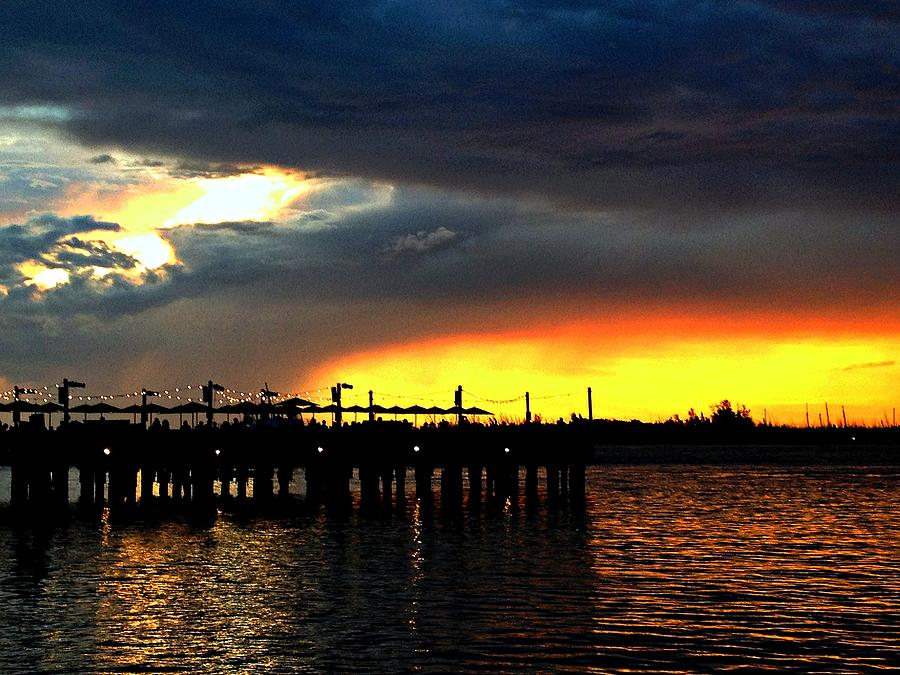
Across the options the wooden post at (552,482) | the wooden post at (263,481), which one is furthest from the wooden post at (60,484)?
the wooden post at (552,482)

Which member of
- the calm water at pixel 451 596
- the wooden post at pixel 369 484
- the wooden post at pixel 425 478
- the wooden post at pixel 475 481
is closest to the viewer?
the calm water at pixel 451 596

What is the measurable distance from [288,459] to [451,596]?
42346 millimetres

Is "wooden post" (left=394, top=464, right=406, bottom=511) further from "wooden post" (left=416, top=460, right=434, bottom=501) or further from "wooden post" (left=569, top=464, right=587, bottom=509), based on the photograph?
"wooden post" (left=569, top=464, right=587, bottom=509)

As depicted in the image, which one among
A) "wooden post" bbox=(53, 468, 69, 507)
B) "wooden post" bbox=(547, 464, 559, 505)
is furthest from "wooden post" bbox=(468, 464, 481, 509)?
"wooden post" bbox=(53, 468, 69, 507)

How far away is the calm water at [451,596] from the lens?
26406 mm

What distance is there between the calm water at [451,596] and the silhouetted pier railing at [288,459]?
10.5 m

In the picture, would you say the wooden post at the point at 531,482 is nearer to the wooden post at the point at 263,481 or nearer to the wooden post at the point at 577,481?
the wooden post at the point at 577,481

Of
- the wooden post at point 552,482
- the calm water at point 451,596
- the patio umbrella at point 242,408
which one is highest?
the patio umbrella at point 242,408

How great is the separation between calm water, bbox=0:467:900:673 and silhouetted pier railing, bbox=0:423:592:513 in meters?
10.5

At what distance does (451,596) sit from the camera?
3516 cm

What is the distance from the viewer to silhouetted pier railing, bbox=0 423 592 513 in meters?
69.2

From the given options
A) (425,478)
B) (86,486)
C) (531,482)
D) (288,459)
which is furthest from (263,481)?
(531,482)

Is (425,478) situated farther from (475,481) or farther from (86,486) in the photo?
(86,486)

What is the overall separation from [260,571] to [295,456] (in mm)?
35030
